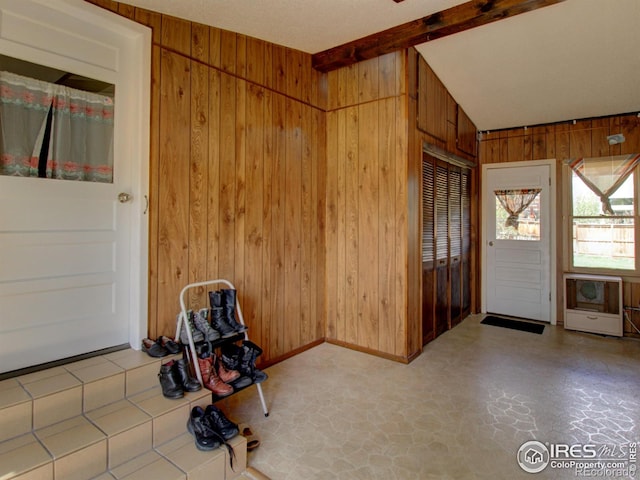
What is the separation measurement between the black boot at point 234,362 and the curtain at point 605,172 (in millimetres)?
4468

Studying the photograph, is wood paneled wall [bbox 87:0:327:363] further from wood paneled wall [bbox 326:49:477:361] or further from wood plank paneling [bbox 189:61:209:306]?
wood paneled wall [bbox 326:49:477:361]

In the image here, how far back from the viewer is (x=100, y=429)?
5.52 ft

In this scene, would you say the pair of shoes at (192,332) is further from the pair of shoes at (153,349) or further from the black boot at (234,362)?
the black boot at (234,362)

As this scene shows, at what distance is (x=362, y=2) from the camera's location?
8.13 ft

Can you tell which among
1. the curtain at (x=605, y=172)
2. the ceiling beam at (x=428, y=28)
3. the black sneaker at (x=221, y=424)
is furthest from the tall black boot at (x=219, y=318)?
the curtain at (x=605, y=172)

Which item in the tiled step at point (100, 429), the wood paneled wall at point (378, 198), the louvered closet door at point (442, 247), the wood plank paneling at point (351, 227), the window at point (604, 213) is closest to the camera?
the tiled step at point (100, 429)

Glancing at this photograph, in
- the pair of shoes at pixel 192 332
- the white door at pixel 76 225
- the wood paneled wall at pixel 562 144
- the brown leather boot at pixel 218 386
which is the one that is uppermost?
the wood paneled wall at pixel 562 144

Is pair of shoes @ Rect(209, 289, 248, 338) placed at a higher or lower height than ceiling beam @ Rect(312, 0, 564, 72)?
lower

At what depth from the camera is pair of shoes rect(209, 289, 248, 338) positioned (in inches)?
91.0

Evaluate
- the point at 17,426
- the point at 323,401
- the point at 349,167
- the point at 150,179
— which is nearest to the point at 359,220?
the point at 349,167

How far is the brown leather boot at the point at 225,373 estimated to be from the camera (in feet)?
7.19

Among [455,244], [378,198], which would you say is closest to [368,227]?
[378,198]

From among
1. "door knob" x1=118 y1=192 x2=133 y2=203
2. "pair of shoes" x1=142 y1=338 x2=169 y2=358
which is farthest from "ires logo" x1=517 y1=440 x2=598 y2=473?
"door knob" x1=118 y1=192 x2=133 y2=203
